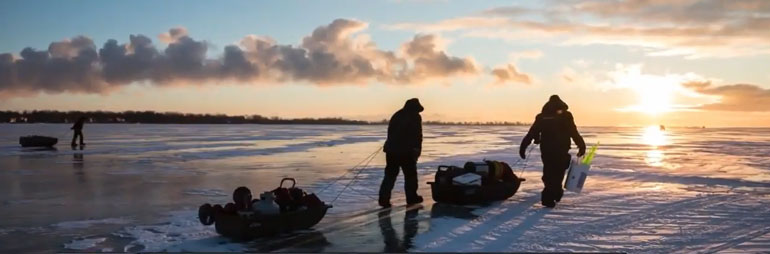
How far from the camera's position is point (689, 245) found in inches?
231

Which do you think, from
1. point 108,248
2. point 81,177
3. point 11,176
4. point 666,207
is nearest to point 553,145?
point 666,207

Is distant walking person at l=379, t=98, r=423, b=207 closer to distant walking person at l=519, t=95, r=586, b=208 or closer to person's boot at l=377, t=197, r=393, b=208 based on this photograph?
person's boot at l=377, t=197, r=393, b=208

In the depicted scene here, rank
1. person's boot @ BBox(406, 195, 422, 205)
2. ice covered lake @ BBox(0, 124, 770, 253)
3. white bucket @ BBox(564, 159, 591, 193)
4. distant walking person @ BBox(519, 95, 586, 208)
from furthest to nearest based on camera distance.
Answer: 1. white bucket @ BBox(564, 159, 591, 193)
2. person's boot @ BBox(406, 195, 422, 205)
3. distant walking person @ BBox(519, 95, 586, 208)
4. ice covered lake @ BBox(0, 124, 770, 253)

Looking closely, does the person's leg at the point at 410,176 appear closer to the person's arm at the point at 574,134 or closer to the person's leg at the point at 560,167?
the person's leg at the point at 560,167

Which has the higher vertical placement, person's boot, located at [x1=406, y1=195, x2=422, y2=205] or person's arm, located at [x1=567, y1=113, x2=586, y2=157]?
person's arm, located at [x1=567, y1=113, x2=586, y2=157]

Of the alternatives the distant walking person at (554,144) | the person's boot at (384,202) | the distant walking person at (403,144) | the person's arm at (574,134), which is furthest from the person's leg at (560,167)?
the person's boot at (384,202)

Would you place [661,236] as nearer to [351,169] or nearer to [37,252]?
[37,252]

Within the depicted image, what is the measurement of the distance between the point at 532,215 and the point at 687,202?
9.69 feet

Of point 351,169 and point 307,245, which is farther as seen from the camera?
point 351,169

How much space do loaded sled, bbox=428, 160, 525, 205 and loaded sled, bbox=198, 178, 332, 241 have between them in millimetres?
2426

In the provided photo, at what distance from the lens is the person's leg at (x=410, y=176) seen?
840cm

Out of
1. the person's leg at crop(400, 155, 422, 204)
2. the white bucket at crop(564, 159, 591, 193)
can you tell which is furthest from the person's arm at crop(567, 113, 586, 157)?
the person's leg at crop(400, 155, 422, 204)

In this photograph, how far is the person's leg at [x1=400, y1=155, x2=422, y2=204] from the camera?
27.6 feet

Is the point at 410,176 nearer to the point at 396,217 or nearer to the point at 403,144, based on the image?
the point at 403,144
